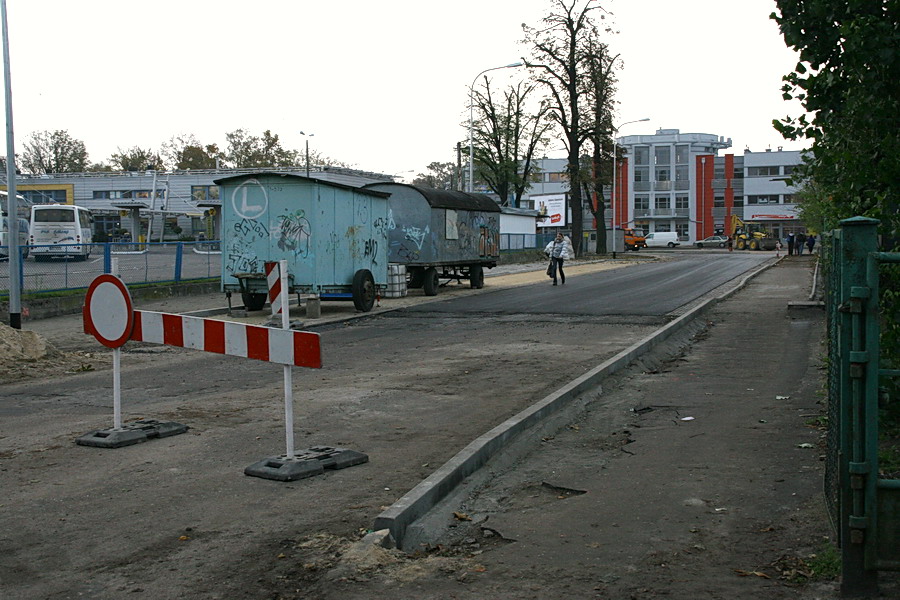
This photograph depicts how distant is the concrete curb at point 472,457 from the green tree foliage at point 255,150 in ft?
283

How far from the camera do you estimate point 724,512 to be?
570 cm

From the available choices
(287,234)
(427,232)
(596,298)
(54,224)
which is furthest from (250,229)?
(54,224)

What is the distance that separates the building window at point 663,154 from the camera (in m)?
119

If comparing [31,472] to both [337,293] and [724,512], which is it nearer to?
[724,512]

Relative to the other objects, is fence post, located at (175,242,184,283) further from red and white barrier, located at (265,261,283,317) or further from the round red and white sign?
red and white barrier, located at (265,261,283,317)

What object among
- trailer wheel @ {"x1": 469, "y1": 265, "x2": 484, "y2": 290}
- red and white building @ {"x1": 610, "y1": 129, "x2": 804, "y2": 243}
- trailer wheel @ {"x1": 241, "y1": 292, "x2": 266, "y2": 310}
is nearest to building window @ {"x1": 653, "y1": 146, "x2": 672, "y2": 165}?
red and white building @ {"x1": 610, "y1": 129, "x2": 804, "y2": 243}

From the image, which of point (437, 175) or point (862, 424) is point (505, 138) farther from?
point (862, 424)

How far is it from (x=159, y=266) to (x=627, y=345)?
14.7 meters

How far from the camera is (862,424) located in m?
4.13

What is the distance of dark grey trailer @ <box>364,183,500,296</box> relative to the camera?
84.5ft

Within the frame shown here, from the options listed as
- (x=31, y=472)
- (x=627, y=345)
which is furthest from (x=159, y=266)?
(x=31, y=472)

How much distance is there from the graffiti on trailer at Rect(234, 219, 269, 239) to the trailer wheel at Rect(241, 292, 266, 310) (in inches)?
55.1

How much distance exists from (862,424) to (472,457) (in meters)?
3.20

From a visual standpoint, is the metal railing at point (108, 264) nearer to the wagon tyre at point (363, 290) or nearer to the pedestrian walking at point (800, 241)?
the wagon tyre at point (363, 290)
